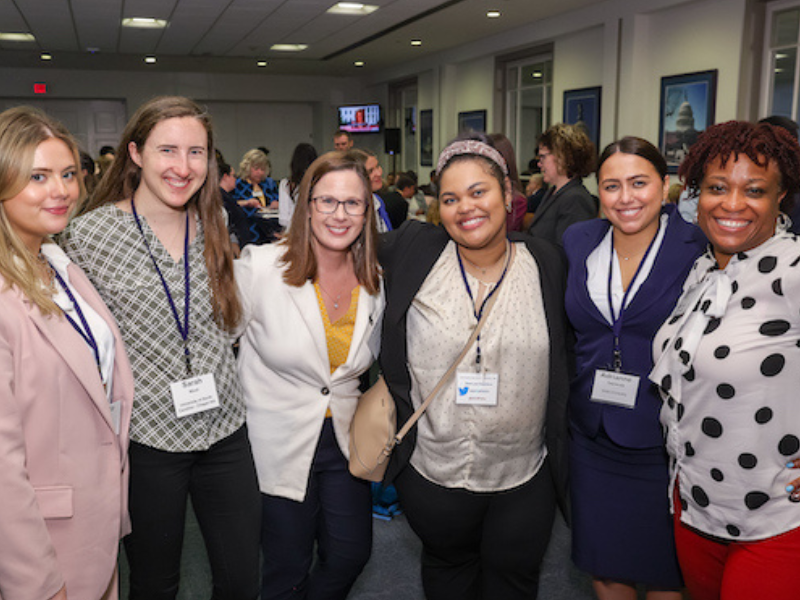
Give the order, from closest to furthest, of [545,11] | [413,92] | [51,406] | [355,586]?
[51,406] → [355,586] → [545,11] → [413,92]

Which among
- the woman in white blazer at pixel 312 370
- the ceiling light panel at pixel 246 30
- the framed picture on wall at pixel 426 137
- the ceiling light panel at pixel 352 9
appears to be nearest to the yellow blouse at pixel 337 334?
the woman in white blazer at pixel 312 370

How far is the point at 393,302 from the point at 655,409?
0.81m

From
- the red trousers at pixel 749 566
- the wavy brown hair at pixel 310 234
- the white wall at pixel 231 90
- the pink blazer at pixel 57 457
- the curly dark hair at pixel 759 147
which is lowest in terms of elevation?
the red trousers at pixel 749 566

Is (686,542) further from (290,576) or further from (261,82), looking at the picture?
(261,82)

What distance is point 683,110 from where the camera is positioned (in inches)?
304

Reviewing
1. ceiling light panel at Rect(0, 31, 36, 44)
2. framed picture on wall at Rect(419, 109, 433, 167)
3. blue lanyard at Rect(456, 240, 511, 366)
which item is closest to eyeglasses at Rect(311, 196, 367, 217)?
blue lanyard at Rect(456, 240, 511, 366)

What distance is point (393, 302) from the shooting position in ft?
6.69

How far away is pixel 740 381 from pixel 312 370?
1144mm

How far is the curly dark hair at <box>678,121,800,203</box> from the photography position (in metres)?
1.65

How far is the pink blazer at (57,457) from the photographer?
1416mm

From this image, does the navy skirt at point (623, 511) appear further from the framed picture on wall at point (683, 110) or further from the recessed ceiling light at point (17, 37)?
the recessed ceiling light at point (17, 37)

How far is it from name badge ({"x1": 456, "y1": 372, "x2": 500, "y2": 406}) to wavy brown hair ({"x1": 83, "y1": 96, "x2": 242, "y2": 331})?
0.68 m

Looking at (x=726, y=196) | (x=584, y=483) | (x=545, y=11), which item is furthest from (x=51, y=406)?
(x=545, y=11)

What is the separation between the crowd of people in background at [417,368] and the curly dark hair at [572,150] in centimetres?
179
